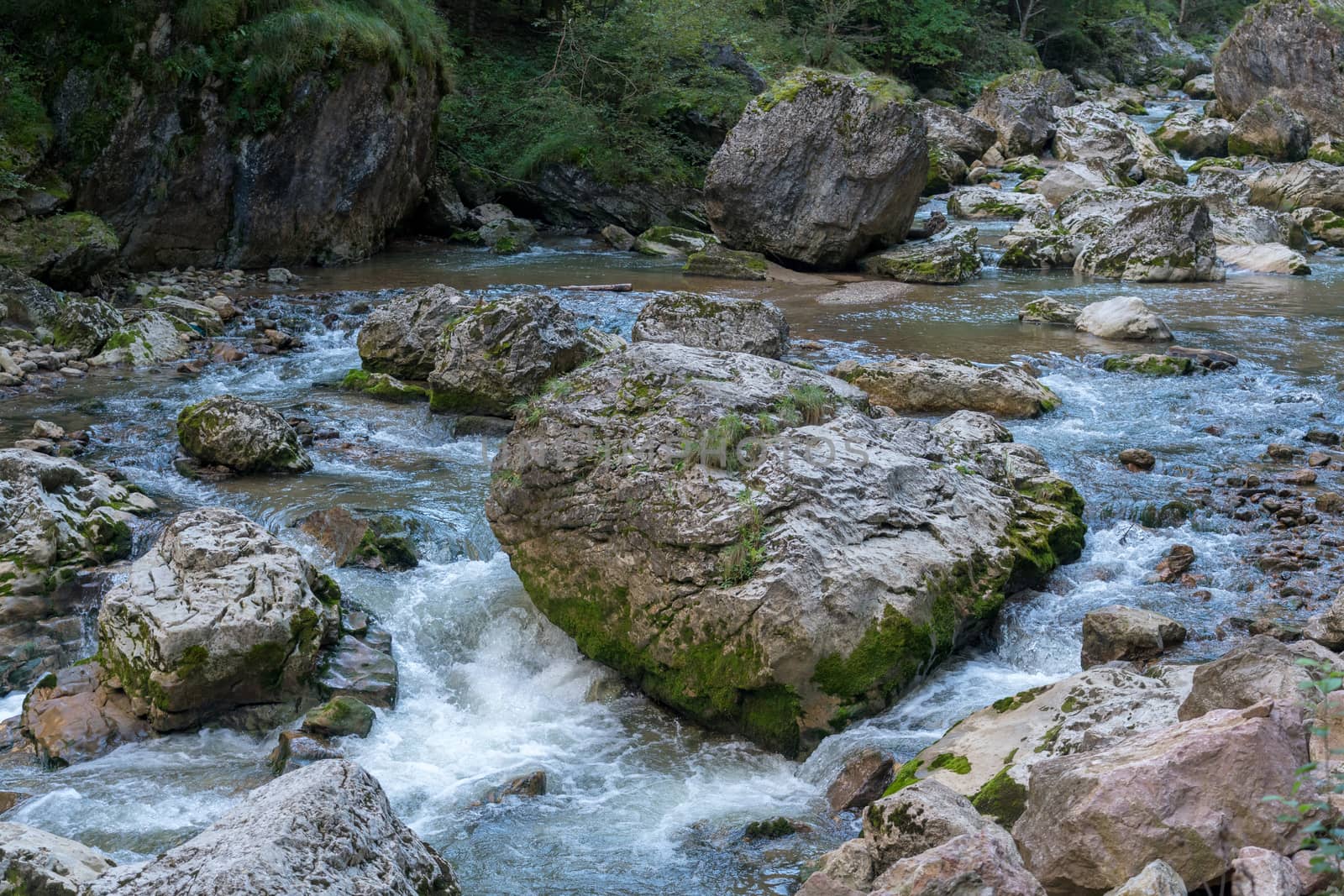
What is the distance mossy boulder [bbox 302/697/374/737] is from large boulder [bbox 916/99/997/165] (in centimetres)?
2064

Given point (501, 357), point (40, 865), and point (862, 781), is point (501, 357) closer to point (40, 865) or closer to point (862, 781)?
point (862, 781)

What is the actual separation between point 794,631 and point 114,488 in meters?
5.12

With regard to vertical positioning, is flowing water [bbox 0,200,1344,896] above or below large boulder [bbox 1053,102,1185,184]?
below

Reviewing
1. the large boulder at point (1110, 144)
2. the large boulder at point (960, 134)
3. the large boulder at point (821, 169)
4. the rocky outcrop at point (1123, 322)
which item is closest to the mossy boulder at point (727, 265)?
the large boulder at point (821, 169)

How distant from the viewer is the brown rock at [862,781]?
4.70m

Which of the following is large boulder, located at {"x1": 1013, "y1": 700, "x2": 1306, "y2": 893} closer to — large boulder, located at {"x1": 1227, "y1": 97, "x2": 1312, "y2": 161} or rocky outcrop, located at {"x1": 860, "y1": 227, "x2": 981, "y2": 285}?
rocky outcrop, located at {"x1": 860, "y1": 227, "x2": 981, "y2": 285}

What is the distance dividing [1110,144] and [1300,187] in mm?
4534

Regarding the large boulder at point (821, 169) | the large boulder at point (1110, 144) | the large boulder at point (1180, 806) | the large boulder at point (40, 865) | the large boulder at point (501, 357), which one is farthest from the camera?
the large boulder at point (1110, 144)

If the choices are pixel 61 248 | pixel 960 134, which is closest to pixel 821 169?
pixel 61 248

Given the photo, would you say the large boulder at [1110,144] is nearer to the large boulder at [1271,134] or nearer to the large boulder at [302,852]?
the large boulder at [1271,134]

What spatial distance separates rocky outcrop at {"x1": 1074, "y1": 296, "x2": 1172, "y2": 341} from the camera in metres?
12.0

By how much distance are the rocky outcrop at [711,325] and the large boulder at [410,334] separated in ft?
5.97

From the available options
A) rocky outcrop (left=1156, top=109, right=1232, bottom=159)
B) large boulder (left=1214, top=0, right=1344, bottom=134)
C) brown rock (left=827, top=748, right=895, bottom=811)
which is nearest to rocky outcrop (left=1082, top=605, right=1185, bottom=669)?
brown rock (left=827, top=748, right=895, bottom=811)

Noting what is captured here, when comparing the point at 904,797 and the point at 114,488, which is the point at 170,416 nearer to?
the point at 114,488
